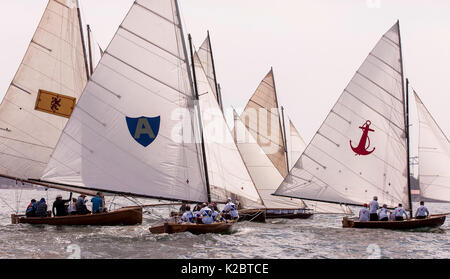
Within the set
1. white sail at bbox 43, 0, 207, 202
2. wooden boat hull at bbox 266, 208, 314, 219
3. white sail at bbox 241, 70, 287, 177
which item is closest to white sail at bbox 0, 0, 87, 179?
white sail at bbox 43, 0, 207, 202

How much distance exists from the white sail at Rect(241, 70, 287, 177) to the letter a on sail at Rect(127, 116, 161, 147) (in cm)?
2063

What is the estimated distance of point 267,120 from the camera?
49.3 meters

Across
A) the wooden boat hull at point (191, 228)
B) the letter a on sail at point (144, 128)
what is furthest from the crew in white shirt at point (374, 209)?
the letter a on sail at point (144, 128)

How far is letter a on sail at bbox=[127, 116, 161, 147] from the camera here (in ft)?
90.9

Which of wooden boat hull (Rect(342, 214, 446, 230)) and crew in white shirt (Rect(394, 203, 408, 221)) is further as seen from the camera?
Result: crew in white shirt (Rect(394, 203, 408, 221))

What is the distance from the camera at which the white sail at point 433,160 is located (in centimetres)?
3519

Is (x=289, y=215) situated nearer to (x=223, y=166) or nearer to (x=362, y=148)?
(x=362, y=148)

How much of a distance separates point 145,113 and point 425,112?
1821 centimetres

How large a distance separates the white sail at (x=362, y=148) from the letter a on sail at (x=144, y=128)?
Result: 1033cm

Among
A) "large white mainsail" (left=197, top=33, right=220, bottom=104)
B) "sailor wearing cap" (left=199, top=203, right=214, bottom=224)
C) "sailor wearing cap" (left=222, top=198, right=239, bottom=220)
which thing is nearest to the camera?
"sailor wearing cap" (left=199, top=203, right=214, bottom=224)

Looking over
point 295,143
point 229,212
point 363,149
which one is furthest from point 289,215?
point 229,212

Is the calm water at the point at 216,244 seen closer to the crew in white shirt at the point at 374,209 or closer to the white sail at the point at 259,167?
the crew in white shirt at the point at 374,209

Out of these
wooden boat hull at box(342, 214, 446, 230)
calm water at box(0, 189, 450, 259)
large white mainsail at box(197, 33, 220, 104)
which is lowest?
calm water at box(0, 189, 450, 259)

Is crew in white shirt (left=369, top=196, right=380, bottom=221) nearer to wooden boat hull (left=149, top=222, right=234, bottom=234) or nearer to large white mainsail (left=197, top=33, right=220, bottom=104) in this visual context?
wooden boat hull (left=149, top=222, right=234, bottom=234)
